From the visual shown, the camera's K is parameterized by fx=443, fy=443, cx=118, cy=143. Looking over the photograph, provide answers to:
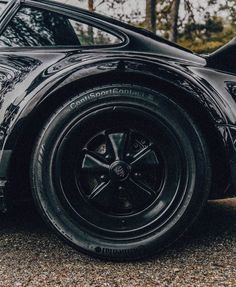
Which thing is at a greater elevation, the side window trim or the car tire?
the side window trim

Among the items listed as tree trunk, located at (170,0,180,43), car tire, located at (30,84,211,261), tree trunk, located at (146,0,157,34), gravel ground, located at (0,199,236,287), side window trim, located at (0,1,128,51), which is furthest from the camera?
tree trunk, located at (170,0,180,43)

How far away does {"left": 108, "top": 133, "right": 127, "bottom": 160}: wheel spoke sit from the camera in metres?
2.10

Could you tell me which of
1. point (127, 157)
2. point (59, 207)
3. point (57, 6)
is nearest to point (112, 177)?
point (127, 157)

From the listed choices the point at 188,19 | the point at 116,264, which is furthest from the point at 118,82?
the point at 188,19

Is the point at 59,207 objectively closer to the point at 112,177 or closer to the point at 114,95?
the point at 112,177

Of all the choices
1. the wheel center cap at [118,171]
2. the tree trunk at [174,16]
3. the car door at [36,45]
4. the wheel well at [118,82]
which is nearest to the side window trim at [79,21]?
Result: the car door at [36,45]

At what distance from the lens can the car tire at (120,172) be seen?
6.76ft

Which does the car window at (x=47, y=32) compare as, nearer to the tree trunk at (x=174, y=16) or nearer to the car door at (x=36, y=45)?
the car door at (x=36, y=45)

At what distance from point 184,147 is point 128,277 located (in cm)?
64

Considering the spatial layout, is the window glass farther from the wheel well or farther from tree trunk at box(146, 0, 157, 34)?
tree trunk at box(146, 0, 157, 34)

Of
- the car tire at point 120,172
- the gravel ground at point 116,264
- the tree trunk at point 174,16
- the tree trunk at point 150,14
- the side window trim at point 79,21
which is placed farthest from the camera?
the tree trunk at point 174,16

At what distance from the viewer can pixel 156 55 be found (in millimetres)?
2209

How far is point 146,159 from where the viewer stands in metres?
2.11

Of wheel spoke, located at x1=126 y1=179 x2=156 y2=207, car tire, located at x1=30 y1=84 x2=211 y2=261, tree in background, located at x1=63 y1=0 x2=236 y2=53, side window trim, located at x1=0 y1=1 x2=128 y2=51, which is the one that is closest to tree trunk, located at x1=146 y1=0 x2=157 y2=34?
A: tree in background, located at x1=63 y1=0 x2=236 y2=53
